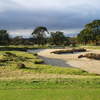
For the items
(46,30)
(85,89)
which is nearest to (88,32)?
(46,30)

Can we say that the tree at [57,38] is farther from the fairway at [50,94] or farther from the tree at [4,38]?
the fairway at [50,94]

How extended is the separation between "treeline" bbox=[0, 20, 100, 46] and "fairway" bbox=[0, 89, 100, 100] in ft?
313

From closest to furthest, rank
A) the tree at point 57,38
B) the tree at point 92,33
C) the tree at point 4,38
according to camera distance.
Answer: the tree at point 4,38
the tree at point 92,33
the tree at point 57,38

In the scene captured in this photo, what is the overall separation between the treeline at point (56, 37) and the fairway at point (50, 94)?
9535cm

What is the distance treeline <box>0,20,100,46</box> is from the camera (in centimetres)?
10431

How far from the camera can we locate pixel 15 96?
24.5ft

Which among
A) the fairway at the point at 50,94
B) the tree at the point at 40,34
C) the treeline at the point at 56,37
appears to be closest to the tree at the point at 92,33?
the treeline at the point at 56,37

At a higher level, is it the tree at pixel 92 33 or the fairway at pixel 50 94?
the tree at pixel 92 33

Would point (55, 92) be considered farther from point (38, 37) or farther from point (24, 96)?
point (38, 37)

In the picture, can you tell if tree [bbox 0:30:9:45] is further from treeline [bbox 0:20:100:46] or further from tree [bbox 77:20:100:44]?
tree [bbox 77:20:100:44]

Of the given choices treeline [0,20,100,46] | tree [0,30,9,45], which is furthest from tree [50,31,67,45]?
tree [0,30,9,45]

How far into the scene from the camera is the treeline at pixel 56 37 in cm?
10431

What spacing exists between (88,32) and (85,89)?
98039 millimetres

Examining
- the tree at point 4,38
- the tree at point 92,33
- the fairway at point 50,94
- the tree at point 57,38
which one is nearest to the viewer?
the fairway at point 50,94
